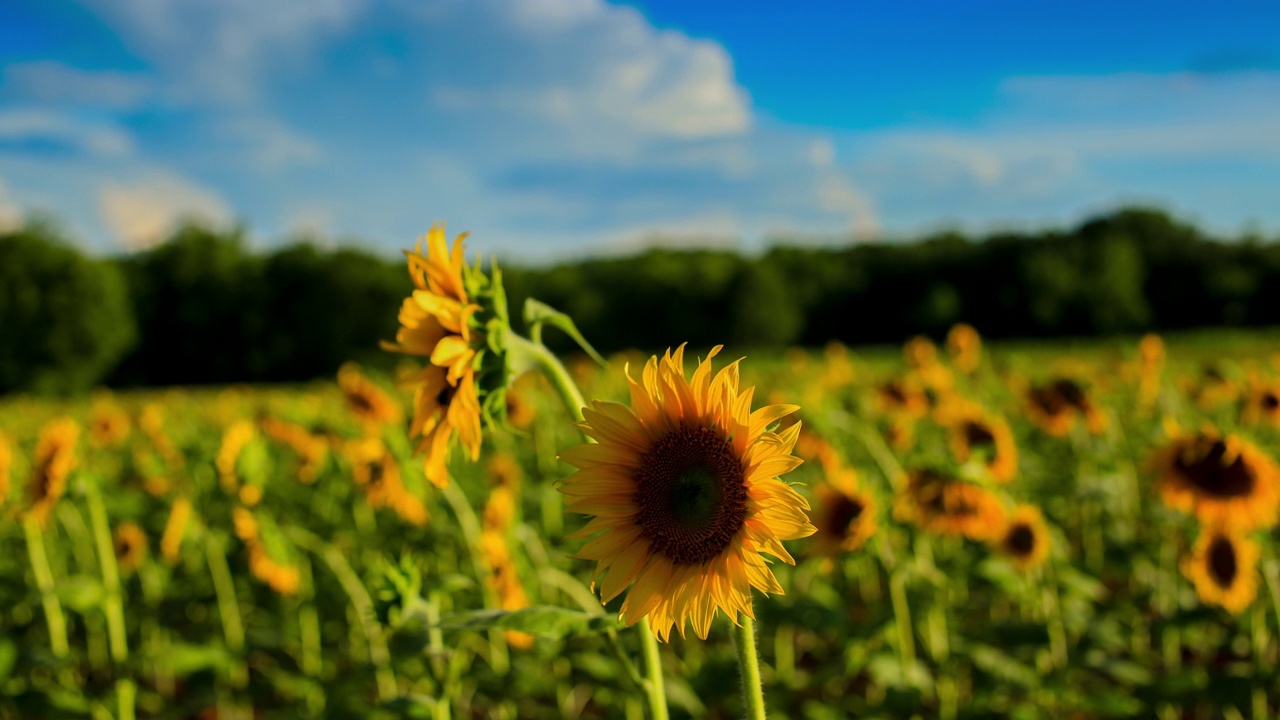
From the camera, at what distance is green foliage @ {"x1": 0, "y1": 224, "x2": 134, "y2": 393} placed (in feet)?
142

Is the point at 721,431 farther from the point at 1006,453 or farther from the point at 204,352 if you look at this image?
the point at 204,352

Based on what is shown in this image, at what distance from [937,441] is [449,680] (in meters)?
5.71

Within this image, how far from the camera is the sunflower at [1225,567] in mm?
4062

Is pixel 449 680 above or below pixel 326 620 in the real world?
above

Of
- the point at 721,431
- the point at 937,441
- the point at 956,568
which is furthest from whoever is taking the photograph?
the point at 937,441

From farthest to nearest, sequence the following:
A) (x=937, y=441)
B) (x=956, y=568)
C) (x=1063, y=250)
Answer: (x=1063, y=250)
(x=937, y=441)
(x=956, y=568)

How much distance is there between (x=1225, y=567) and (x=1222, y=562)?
27 mm

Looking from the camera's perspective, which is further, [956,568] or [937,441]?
[937,441]

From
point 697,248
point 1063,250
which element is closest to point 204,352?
point 697,248

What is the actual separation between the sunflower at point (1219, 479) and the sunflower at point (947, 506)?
742 millimetres

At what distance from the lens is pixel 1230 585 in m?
4.09

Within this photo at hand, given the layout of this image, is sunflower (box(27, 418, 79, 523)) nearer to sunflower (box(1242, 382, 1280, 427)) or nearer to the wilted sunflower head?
the wilted sunflower head

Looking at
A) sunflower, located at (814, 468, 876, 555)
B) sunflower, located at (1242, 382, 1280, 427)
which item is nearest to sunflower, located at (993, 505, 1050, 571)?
sunflower, located at (814, 468, 876, 555)

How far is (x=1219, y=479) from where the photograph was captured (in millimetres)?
3852
